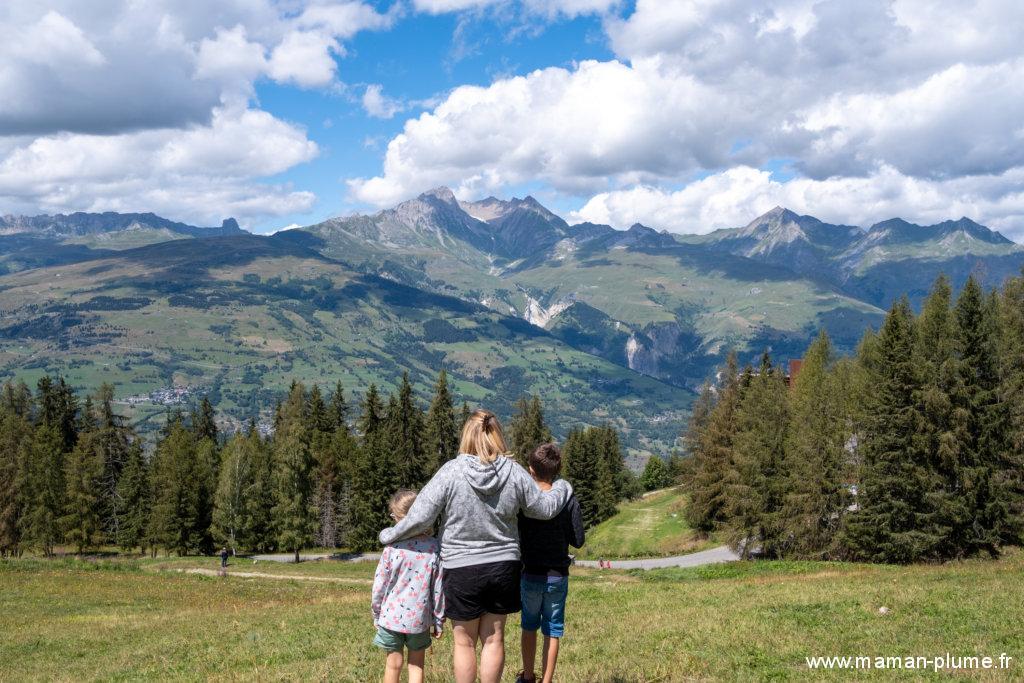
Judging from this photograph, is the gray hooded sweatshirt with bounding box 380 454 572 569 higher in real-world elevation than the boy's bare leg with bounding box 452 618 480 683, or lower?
higher

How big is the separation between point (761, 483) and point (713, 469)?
13.6 meters

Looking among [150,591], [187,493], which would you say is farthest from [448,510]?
[187,493]

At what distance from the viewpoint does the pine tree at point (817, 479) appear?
4419cm

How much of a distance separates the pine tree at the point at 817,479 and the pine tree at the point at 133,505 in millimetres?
60409

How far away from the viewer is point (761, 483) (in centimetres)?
4941

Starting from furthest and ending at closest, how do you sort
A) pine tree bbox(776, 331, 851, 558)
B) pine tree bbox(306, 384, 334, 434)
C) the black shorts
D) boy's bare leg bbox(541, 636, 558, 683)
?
1. pine tree bbox(306, 384, 334, 434)
2. pine tree bbox(776, 331, 851, 558)
3. boy's bare leg bbox(541, 636, 558, 683)
4. the black shorts

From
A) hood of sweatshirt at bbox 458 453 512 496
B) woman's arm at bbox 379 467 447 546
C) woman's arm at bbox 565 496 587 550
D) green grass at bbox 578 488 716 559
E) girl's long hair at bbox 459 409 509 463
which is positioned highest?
girl's long hair at bbox 459 409 509 463

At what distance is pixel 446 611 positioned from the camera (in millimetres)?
8062

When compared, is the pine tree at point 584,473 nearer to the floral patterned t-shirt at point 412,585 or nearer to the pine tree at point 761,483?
the pine tree at point 761,483

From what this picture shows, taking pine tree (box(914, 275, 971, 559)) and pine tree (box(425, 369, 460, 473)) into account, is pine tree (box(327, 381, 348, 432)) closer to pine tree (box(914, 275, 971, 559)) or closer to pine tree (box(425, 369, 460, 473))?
pine tree (box(425, 369, 460, 473))

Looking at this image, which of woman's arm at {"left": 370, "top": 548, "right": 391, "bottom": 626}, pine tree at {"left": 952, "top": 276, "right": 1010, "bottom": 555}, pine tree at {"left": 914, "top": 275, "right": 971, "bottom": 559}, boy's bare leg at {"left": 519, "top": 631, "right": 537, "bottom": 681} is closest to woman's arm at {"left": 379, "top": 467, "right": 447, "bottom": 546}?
woman's arm at {"left": 370, "top": 548, "right": 391, "bottom": 626}

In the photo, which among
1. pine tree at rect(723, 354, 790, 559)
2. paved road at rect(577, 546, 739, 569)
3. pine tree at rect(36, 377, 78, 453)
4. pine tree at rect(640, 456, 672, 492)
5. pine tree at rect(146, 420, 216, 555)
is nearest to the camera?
pine tree at rect(723, 354, 790, 559)

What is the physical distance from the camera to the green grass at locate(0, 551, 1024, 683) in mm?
11539

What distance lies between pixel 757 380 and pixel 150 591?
50328 mm
